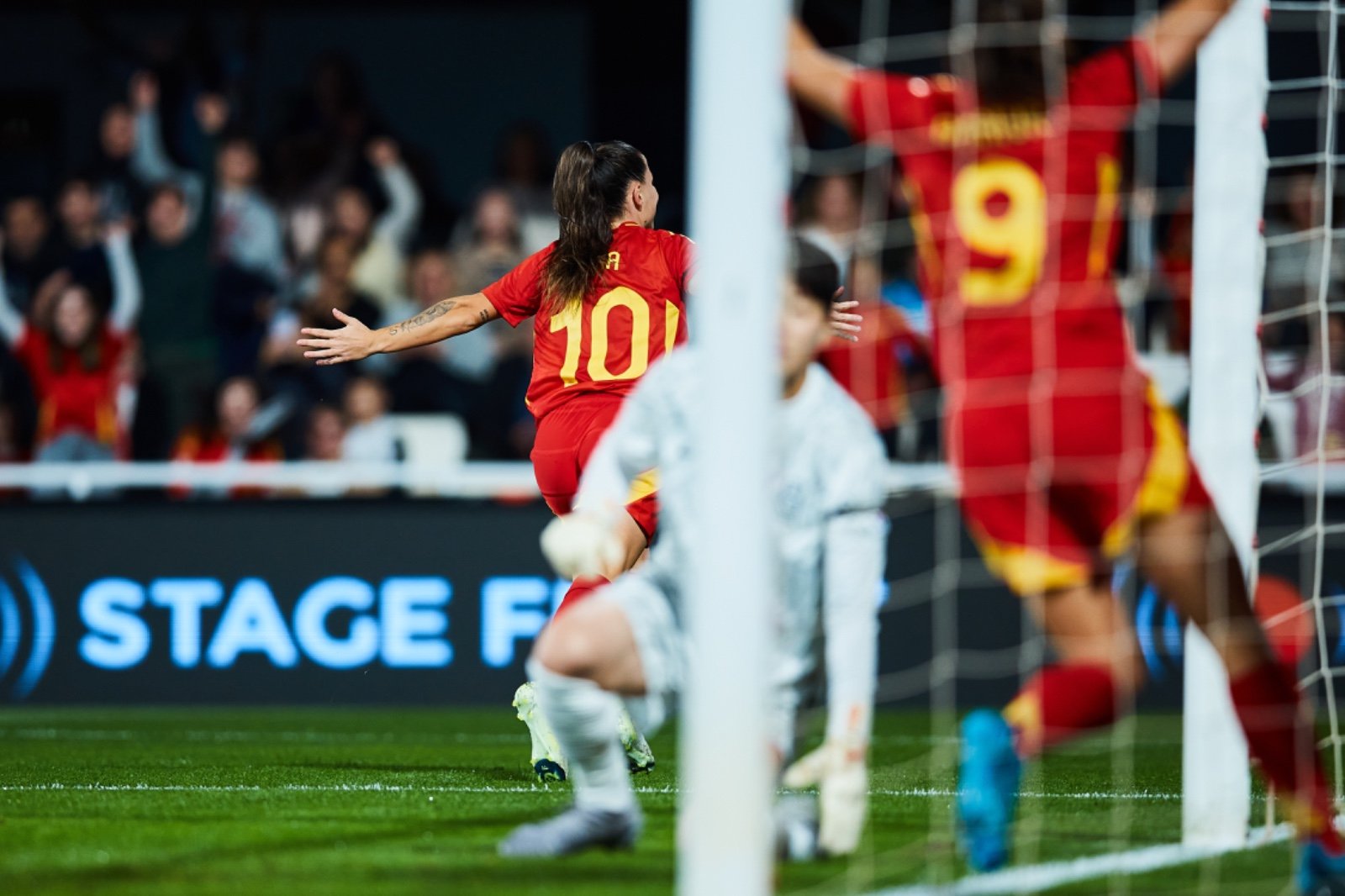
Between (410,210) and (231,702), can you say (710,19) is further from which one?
(410,210)

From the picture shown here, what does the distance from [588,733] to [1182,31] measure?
180 centimetres

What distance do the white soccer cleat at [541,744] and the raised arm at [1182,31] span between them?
296 cm

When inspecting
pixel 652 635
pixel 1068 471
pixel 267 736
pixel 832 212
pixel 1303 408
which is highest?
pixel 832 212

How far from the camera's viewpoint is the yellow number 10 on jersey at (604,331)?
5906mm

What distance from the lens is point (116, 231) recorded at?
1099 cm

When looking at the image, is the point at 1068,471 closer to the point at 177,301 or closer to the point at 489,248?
the point at 489,248

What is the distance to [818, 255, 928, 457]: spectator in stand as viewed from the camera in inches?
284

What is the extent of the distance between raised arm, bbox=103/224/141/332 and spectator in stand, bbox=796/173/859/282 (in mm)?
3841

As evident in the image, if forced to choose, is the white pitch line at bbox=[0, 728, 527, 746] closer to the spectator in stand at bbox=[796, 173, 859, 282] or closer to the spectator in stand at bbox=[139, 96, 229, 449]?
the spectator in stand at bbox=[139, 96, 229, 449]

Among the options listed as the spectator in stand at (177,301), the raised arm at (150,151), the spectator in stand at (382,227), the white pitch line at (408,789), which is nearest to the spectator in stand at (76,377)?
the spectator in stand at (177,301)

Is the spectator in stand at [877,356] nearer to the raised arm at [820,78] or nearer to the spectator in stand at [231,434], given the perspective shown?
the raised arm at [820,78]

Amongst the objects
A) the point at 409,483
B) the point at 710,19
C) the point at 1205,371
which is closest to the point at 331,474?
the point at 409,483

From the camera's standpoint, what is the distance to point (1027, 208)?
12.2 ft

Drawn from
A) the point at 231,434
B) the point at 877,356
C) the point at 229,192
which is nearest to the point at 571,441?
the point at 877,356
